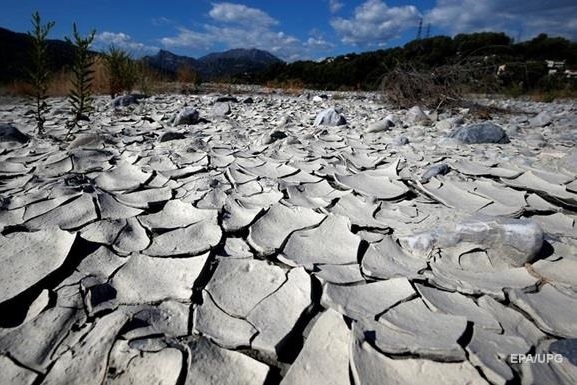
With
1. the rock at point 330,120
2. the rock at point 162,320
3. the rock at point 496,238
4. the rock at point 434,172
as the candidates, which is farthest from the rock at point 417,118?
the rock at point 162,320

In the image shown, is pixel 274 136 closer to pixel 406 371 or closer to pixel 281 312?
pixel 281 312

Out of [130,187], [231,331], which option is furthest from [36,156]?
[231,331]

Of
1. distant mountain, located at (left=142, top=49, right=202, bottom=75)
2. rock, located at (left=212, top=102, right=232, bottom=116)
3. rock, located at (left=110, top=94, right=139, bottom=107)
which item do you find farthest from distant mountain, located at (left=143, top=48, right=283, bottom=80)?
rock, located at (left=212, top=102, right=232, bottom=116)

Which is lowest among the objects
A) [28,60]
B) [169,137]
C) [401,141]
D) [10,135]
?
[401,141]

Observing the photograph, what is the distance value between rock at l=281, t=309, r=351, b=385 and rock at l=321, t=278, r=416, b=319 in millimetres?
47

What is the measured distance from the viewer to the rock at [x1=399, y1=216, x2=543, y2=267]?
104 cm

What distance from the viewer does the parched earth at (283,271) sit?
2.35 feet

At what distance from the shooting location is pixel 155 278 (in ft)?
3.20

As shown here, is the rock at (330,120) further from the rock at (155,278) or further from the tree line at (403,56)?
the tree line at (403,56)

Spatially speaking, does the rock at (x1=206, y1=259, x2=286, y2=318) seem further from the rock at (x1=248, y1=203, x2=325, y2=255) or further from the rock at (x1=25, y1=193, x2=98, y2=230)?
the rock at (x1=25, y1=193, x2=98, y2=230)

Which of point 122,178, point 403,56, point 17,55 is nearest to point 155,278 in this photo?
point 122,178

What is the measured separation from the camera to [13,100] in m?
4.79

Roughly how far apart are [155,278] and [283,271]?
1.23ft

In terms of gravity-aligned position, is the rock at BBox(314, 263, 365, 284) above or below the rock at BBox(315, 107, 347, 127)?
below
